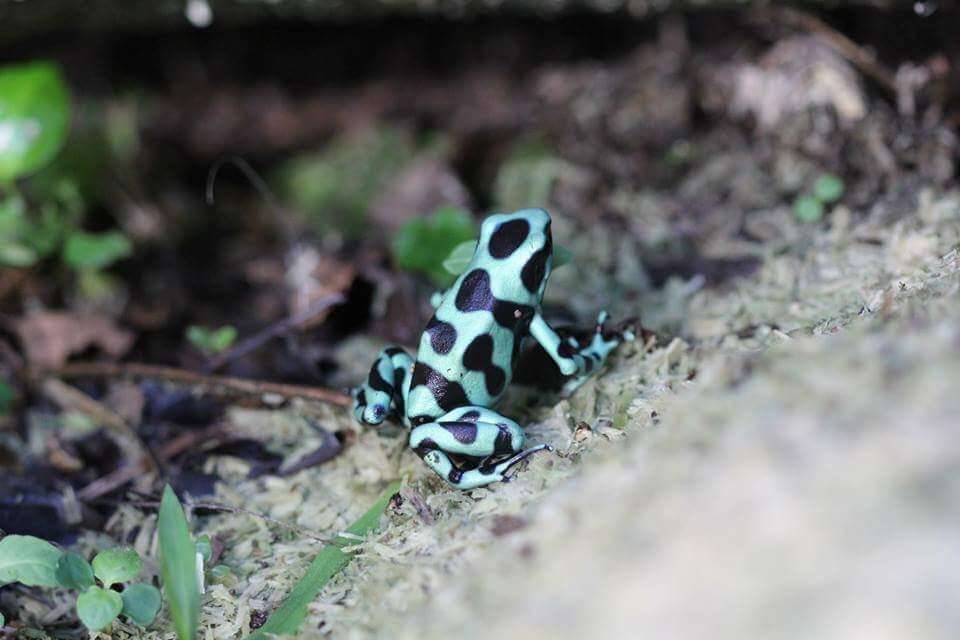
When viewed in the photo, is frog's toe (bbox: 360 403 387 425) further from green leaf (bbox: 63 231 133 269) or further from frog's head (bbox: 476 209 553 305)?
green leaf (bbox: 63 231 133 269)

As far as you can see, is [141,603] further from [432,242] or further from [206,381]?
[432,242]

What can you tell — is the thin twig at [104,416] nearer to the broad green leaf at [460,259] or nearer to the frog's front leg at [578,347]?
the broad green leaf at [460,259]

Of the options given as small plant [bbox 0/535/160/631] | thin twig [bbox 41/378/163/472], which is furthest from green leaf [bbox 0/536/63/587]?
thin twig [bbox 41/378/163/472]

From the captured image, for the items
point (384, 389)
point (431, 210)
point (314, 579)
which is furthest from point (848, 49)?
point (314, 579)

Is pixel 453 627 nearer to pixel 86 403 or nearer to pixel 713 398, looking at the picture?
pixel 713 398

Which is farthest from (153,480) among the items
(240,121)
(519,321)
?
(240,121)

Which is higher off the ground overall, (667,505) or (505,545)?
(667,505)
